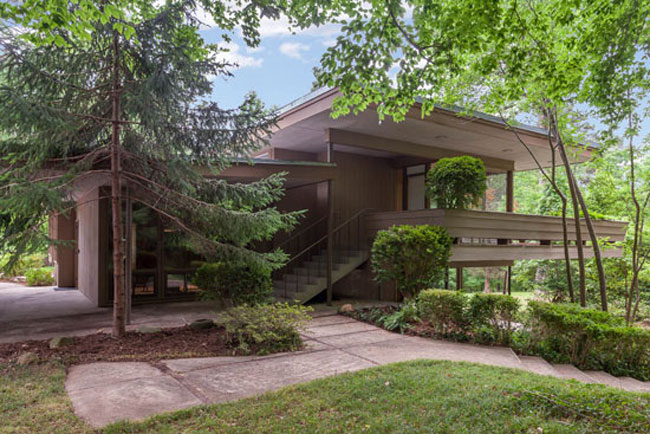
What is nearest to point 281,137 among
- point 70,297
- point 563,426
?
point 70,297

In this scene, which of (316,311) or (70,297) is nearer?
(316,311)

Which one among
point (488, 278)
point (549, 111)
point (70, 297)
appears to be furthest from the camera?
point (488, 278)

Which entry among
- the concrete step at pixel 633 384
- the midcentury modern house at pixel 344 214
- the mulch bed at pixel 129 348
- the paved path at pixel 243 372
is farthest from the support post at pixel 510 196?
the mulch bed at pixel 129 348

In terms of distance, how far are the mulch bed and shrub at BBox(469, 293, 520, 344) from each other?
346 centimetres

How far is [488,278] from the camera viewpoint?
1973 centimetres

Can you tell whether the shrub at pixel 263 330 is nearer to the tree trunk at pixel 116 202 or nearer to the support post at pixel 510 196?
the tree trunk at pixel 116 202

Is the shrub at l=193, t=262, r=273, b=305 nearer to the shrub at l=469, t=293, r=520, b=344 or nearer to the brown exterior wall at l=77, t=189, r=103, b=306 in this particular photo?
the brown exterior wall at l=77, t=189, r=103, b=306

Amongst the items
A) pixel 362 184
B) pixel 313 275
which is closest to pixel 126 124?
pixel 313 275

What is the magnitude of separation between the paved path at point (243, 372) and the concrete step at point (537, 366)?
1cm

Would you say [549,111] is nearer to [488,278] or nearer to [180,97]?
[180,97]

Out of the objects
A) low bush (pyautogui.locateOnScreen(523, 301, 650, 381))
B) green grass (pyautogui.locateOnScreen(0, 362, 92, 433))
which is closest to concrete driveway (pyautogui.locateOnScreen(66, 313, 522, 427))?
green grass (pyautogui.locateOnScreen(0, 362, 92, 433))

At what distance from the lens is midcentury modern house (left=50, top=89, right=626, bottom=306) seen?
28.2 feet

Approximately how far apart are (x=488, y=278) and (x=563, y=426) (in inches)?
710

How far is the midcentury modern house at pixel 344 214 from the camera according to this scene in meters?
8.61
